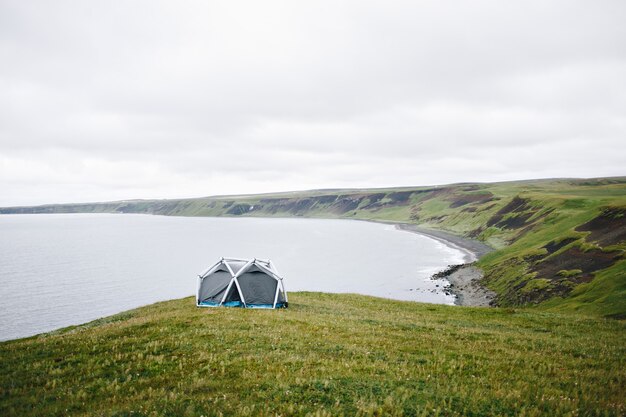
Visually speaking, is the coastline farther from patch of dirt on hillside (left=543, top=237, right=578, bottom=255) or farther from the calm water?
patch of dirt on hillside (left=543, top=237, right=578, bottom=255)

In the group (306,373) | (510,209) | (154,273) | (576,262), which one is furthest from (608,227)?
(154,273)

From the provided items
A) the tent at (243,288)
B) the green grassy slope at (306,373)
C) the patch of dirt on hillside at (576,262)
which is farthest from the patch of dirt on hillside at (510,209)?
the green grassy slope at (306,373)

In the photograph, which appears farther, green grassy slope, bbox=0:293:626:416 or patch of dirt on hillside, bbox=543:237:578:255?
patch of dirt on hillside, bbox=543:237:578:255

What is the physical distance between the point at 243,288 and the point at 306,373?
70.5ft

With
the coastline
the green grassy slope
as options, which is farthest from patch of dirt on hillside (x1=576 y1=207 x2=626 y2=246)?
the green grassy slope

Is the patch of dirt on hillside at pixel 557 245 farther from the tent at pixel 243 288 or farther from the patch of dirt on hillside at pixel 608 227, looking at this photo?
the tent at pixel 243 288

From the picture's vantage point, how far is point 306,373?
1173 cm

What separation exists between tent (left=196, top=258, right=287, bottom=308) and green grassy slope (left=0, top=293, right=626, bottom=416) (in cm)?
1144

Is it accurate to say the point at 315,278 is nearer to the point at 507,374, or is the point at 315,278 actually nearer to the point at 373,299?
the point at 373,299

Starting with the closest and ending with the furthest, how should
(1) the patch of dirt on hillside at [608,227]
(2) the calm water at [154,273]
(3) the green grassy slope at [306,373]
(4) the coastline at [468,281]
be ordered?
1. (3) the green grassy slope at [306,373]
2. (1) the patch of dirt on hillside at [608,227]
3. (2) the calm water at [154,273]
4. (4) the coastline at [468,281]

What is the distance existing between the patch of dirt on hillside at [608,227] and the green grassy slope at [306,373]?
5377cm

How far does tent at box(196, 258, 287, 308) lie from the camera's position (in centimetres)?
3175

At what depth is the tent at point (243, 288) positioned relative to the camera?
31750mm

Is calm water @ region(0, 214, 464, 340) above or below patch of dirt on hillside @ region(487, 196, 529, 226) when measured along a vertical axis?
below
